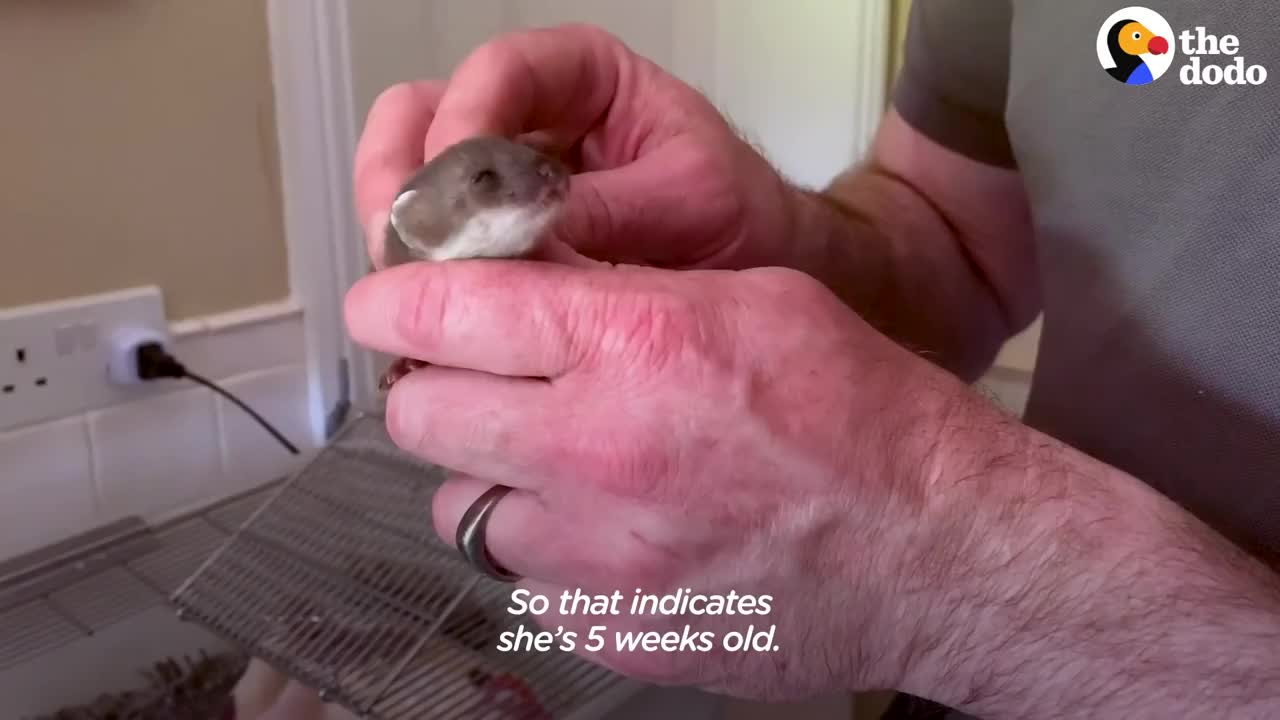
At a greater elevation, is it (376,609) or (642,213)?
(642,213)

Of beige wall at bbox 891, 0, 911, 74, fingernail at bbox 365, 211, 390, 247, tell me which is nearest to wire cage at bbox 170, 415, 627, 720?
fingernail at bbox 365, 211, 390, 247

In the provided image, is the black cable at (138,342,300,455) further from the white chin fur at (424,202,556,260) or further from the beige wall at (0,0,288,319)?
the white chin fur at (424,202,556,260)

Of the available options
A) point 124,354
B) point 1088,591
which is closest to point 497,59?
point 1088,591

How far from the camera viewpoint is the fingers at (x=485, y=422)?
388 mm

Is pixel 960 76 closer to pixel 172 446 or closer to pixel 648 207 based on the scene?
pixel 648 207

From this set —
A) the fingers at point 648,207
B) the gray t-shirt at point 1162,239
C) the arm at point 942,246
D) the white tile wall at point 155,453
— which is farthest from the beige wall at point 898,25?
the white tile wall at point 155,453

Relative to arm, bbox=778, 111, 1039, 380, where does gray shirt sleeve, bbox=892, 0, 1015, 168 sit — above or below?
above

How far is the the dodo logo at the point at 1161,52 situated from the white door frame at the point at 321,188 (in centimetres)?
68

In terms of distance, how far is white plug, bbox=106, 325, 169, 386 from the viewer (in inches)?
33.4

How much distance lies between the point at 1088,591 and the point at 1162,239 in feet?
0.67

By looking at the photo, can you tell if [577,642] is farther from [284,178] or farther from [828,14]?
[828,14]

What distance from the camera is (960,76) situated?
77cm

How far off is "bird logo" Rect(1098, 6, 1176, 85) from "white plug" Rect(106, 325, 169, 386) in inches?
29.1

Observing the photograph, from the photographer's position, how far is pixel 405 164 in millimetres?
537
